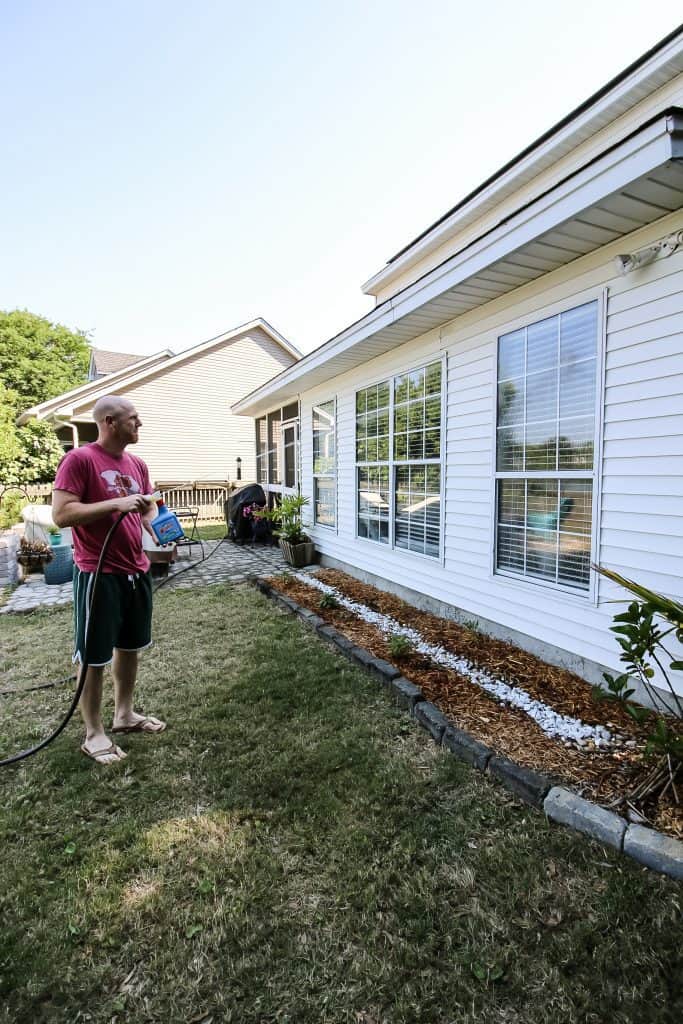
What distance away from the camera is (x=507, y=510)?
3.76 metres

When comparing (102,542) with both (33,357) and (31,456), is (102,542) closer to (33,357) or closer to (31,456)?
Result: (31,456)

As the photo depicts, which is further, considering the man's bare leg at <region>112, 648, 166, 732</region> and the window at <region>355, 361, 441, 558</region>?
the window at <region>355, 361, 441, 558</region>

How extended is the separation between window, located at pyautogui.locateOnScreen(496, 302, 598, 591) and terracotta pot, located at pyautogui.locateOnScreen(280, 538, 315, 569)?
3.98 meters

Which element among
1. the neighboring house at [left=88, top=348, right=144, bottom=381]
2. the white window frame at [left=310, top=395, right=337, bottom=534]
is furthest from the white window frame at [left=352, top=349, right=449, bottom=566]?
the neighboring house at [left=88, top=348, right=144, bottom=381]

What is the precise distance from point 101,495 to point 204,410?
14.0m

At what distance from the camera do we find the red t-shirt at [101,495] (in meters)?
2.29

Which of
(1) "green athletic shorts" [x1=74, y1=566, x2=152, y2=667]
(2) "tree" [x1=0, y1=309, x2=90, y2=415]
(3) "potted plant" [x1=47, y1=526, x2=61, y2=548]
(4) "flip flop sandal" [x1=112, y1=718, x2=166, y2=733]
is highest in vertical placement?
(2) "tree" [x1=0, y1=309, x2=90, y2=415]

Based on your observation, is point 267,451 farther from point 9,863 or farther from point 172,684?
point 9,863

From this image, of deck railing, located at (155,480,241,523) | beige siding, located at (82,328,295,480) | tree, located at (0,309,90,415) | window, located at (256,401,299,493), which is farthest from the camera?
tree, located at (0,309,90,415)

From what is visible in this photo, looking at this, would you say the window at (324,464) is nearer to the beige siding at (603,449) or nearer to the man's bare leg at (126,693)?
the beige siding at (603,449)

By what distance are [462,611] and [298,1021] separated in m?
3.28

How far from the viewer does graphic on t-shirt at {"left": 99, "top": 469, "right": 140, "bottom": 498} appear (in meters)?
2.39

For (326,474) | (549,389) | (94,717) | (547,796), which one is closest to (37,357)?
(326,474)

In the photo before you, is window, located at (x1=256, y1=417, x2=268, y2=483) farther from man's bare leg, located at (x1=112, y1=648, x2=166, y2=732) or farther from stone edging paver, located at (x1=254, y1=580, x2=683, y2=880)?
man's bare leg, located at (x1=112, y1=648, x2=166, y2=732)
